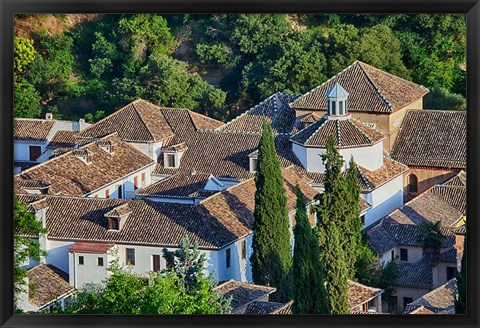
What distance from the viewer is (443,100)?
20.0m

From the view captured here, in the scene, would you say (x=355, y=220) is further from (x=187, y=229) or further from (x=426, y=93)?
(x=426, y=93)

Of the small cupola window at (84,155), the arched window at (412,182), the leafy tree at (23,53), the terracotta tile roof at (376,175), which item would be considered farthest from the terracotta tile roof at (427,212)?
the leafy tree at (23,53)

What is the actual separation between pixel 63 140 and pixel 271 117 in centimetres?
318

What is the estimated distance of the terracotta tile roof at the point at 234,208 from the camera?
13.4 meters

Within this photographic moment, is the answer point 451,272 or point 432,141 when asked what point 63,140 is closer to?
point 432,141

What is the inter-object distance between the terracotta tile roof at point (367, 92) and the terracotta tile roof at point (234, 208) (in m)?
2.95

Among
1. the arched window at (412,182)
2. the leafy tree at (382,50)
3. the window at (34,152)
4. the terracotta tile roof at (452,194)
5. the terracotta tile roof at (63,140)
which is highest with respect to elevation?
the leafy tree at (382,50)

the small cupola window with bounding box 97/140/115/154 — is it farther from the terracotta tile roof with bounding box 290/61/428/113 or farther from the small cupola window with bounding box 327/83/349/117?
the small cupola window with bounding box 327/83/349/117

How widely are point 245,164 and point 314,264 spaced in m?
6.54

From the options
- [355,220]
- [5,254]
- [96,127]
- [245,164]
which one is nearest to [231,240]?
[355,220]

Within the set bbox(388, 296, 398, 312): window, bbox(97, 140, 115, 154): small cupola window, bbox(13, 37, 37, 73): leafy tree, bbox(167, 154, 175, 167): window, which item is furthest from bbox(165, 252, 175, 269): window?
bbox(13, 37, 37, 73): leafy tree

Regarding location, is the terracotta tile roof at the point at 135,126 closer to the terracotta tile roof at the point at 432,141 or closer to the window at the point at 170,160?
the window at the point at 170,160

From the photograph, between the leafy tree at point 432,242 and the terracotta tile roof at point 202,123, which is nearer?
the leafy tree at point 432,242

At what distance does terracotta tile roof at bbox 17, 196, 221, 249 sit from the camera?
13.2 metres
